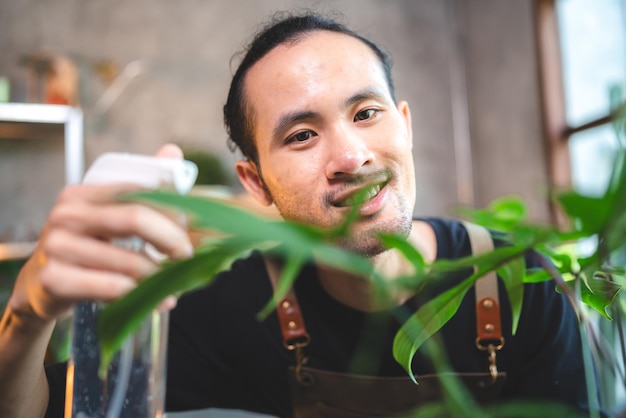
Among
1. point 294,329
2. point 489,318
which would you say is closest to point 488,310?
point 489,318

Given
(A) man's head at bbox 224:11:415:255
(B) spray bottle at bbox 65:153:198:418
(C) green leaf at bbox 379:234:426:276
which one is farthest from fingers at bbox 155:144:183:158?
(C) green leaf at bbox 379:234:426:276

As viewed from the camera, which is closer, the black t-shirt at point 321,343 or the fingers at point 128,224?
the fingers at point 128,224

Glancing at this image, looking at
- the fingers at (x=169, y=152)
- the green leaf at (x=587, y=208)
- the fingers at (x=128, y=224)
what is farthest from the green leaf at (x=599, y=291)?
the fingers at (x=169, y=152)

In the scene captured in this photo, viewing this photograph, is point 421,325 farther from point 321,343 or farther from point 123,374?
point 321,343

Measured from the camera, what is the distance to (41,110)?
2.43 meters

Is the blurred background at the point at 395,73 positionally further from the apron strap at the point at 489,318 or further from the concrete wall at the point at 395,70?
the apron strap at the point at 489,318

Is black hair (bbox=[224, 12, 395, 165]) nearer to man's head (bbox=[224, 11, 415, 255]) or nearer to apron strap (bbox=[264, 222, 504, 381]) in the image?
man's head (bbox=[224, 11, 415, 255])

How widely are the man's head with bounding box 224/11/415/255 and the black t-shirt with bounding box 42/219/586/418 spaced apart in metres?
0.20

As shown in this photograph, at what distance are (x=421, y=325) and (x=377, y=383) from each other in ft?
2.13

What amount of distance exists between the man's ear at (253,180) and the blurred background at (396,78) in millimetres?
1454

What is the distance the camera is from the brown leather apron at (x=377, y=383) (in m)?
0.92

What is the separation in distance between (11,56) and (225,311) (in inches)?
90.4

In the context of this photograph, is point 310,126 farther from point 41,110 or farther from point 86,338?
point 41,110

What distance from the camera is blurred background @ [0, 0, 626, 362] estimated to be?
2.51 metres
